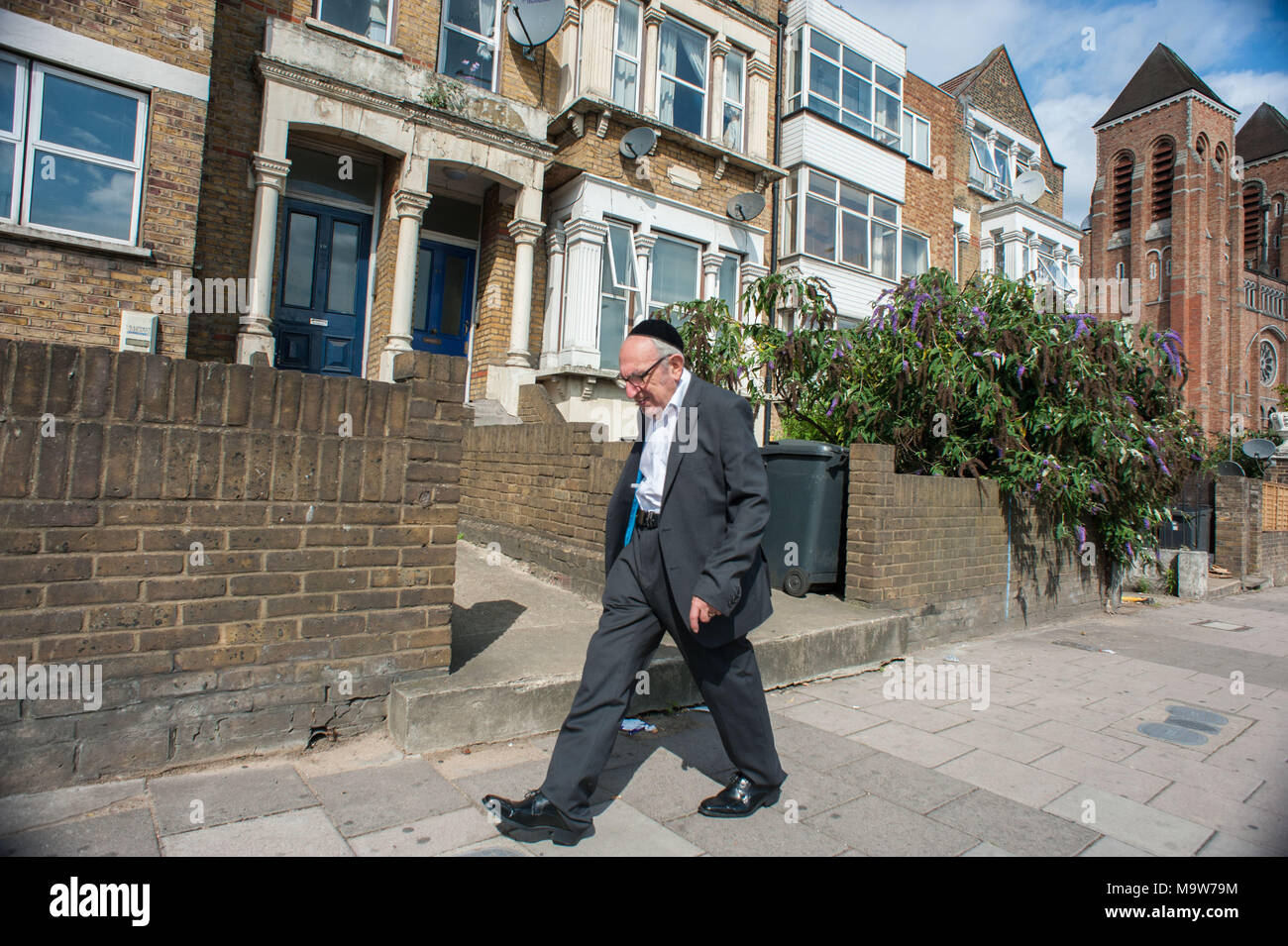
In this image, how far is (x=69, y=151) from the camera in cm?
788

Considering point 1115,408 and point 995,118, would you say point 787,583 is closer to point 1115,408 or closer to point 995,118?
point 1115,408

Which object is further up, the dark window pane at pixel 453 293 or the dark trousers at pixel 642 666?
the dark window pane at pixel 453 293

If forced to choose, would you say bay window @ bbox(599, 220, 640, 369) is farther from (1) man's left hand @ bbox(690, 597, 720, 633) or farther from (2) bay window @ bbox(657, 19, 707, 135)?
(1) man's left hand @ bbox(690, 597, 720, 633)

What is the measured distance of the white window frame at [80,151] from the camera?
770 cm

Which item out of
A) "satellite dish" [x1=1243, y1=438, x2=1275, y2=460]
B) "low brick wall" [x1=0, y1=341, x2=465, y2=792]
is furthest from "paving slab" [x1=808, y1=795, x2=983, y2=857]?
"satellite dish" [x1=1243, y1=438, x2=1275, y2=460]

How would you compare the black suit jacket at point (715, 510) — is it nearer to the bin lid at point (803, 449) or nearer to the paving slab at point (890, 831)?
the paving slab at point (890, 831)

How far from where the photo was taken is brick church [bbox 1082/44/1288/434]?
39.1 meters

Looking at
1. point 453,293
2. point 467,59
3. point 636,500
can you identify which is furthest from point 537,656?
point 467,59

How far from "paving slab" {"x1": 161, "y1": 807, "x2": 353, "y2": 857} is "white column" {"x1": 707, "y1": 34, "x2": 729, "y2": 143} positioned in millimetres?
14094

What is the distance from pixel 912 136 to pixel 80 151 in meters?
17.5

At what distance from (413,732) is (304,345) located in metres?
9.13

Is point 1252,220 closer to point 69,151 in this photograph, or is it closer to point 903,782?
point 903,782

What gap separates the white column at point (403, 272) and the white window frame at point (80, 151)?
303 cm

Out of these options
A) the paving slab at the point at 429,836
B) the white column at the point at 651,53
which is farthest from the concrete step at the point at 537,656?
the white column at the point at 651,53
